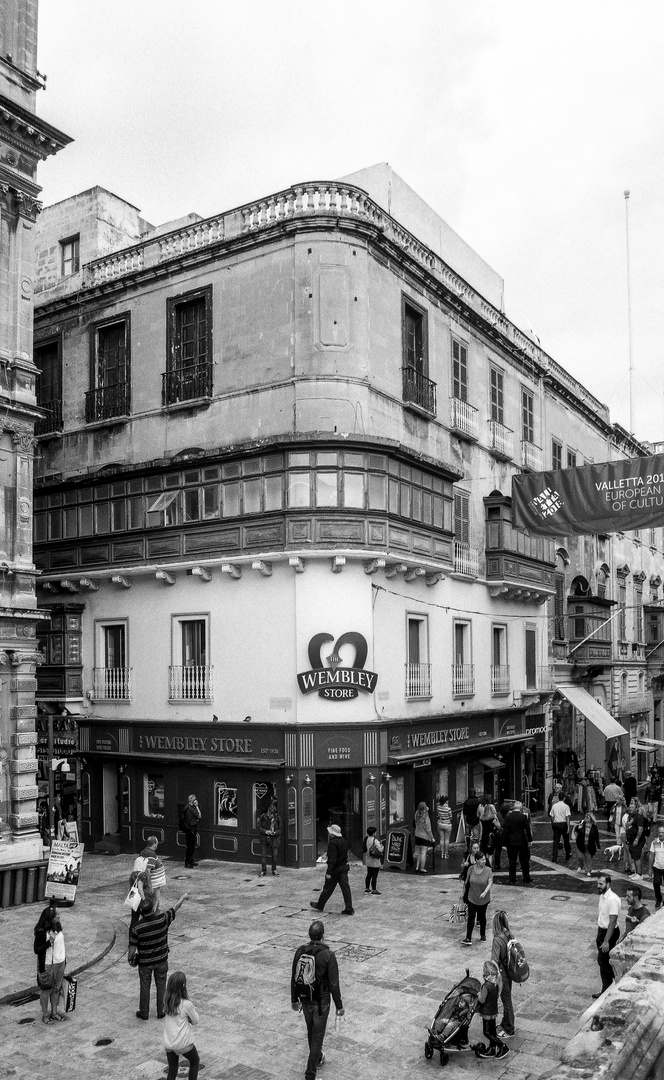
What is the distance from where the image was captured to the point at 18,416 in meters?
21.4

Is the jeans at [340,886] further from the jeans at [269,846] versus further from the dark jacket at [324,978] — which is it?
the dark jacket at [324,978]

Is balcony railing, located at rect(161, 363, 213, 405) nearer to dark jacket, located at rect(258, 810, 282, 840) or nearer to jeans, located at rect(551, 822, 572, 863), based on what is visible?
dark jacket, located at rect(258, 810, 282, 840)

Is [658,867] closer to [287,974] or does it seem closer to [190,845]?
[287,974]

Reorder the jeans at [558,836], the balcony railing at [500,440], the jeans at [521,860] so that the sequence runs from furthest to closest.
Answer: the balcony railing at [500,440] → the jeans at [558,836] → the jeans at [521,860]

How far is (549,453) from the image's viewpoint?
38.3 meters

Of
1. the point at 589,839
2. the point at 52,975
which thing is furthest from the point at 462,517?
the point at 52,975

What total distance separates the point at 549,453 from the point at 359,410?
624 inches

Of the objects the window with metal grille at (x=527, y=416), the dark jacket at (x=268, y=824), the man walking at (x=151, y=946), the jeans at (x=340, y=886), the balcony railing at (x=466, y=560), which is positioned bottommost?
the jeans at (x=340, y=886)

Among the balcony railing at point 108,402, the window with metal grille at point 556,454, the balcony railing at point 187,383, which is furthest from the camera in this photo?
the window with metal grille at point 556,454

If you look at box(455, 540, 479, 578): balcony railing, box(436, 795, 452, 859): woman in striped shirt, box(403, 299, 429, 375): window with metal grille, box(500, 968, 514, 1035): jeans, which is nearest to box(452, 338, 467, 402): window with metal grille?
box(403, 299, 429, 375): window with metal grille

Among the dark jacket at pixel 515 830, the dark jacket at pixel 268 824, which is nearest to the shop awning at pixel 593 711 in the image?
the dark jacket at pixel 515 830

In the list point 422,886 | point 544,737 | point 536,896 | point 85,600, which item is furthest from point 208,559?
point 544,737

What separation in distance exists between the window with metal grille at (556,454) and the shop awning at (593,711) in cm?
901

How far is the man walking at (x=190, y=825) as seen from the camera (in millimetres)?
22656
